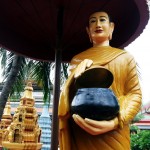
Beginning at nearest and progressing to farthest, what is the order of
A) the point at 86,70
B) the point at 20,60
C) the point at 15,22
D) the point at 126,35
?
the point at 86,70 < the point at 126,35 < the point at 15,22 < the point at 20,60

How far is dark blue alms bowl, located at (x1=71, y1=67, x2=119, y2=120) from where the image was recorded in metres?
1.72

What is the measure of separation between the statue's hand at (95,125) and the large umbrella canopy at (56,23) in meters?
1.04

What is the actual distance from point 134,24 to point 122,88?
0.81 metres

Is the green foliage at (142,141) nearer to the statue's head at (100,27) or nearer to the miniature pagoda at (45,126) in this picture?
the miniature pagoda at (45,126)

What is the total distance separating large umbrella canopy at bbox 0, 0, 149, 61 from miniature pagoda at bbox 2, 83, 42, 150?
3935mm

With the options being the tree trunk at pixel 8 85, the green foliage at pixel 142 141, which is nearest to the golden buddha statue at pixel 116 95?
the tree trunk at pixel 8 85

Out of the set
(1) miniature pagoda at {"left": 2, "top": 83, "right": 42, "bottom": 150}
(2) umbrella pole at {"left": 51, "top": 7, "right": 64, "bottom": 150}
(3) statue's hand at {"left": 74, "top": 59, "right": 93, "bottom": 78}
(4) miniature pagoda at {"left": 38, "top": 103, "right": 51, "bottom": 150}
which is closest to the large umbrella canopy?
(2) umbrella pole at {"left": 51, "top": 7, "right": 64, "bottom": 150}

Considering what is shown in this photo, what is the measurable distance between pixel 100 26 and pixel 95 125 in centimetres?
89

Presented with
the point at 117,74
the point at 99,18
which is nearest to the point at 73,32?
the point at 99,18

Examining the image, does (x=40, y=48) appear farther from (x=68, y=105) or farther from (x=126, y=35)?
(x=68, y=105)

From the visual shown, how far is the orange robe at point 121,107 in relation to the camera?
6.09 ft

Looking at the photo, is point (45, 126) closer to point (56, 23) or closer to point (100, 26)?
point (56, 23)

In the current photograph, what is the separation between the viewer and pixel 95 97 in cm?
174

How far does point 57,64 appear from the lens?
2.87m
